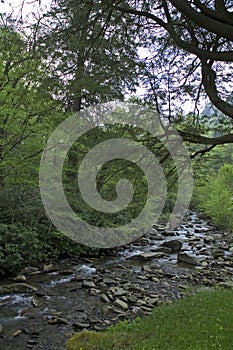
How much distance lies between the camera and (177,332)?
11.5ft

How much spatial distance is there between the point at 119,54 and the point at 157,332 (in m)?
3.85

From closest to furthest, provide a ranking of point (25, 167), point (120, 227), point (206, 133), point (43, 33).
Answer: point (43, 33)
point (206, 133)
point (25, 167)
point (120, 227)

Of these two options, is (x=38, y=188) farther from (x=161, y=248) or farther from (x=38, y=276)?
(x=161, y=248)

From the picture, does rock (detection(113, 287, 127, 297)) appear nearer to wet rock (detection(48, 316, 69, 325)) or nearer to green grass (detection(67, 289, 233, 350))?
wet rock (detection(48, 316, 69, 325))

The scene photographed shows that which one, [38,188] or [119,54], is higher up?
[119,54]

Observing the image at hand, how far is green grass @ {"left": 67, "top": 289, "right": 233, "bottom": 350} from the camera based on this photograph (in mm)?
3135

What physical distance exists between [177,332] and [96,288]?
3.85 meters

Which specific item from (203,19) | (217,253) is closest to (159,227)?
(217,253)

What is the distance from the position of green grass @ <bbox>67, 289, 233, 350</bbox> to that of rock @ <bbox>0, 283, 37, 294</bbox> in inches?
117

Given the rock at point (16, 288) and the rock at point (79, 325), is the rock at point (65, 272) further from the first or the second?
the rock at point (79, 325)

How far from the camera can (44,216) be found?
8781 mm

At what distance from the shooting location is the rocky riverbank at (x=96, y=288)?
16.6 feet

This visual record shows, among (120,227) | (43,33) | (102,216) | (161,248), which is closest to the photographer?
(43,33)

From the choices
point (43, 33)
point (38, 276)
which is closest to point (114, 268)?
point (38, 276)
